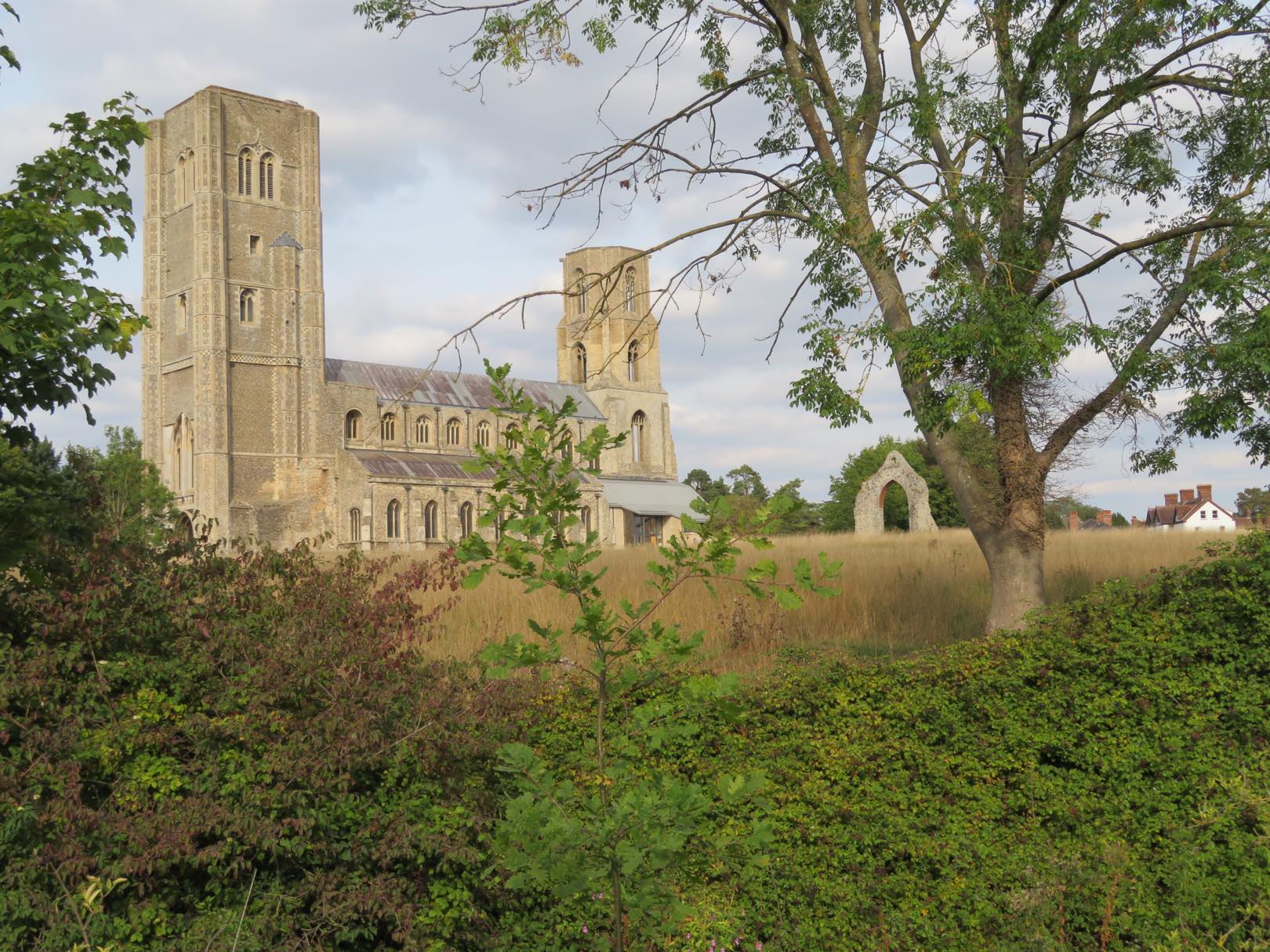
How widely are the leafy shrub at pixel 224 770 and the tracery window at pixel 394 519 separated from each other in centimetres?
5065

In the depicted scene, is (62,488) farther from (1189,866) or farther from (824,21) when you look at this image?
(824,21)

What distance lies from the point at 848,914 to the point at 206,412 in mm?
53446

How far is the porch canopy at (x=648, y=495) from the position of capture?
67.9 meters

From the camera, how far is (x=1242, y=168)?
10.8 m

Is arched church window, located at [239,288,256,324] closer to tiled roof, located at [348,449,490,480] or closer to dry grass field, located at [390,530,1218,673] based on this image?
tiled roof, located at [348,449,490,480]

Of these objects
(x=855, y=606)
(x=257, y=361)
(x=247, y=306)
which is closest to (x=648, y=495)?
(x=257, y=361)

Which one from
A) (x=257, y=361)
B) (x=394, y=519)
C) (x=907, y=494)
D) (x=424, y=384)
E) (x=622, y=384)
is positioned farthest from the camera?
(x=622, y=384)

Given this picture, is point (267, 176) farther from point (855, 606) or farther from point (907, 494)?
point (855, 606)

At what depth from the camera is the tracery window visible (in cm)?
5656

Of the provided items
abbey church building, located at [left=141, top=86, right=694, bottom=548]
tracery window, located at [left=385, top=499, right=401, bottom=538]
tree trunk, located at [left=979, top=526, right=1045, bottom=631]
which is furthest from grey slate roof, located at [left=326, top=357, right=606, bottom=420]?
tree trunk, located at [left=979, top=526, right=1045, bottom=631]

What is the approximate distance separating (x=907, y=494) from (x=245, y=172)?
130 feet

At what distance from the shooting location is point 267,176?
59.0 m

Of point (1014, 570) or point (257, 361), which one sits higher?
Answer: point (257, 361)

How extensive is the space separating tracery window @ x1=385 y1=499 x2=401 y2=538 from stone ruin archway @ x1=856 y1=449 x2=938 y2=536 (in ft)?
89.4
